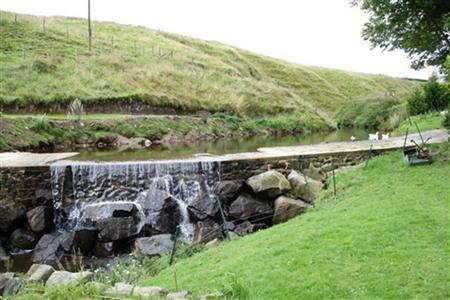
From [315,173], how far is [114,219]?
21.2 ft

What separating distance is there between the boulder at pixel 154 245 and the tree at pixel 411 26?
1033 cm

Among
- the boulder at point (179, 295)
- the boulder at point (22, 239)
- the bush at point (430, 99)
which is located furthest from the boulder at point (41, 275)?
the bush at point (430, 99)

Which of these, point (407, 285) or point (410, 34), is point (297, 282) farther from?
point (410, 34)

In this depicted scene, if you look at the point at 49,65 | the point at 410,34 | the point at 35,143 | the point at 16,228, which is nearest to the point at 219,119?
the point at 49,65

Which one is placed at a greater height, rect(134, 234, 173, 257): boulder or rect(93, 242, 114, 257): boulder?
rect(134, 234, 173, 257): boulder

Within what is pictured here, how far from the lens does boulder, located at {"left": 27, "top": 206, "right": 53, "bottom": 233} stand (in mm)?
13419

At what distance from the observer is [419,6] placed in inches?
604

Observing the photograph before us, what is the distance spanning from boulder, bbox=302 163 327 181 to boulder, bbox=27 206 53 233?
26.5ft

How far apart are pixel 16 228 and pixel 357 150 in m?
11.3

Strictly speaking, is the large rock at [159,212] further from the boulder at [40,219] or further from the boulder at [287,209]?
the boulder at [287,209]

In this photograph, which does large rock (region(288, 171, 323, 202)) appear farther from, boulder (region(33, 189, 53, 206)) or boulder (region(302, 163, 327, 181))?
boulder (region(33, 189, 53, 206))

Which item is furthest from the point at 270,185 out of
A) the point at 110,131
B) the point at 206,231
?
the point at 110,131

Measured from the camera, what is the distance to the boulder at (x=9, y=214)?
13.4 m

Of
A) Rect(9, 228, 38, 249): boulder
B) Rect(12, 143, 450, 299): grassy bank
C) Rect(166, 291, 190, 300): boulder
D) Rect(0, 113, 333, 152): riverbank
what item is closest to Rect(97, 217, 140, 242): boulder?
Rect(9, 228, 38, 249): boulder
